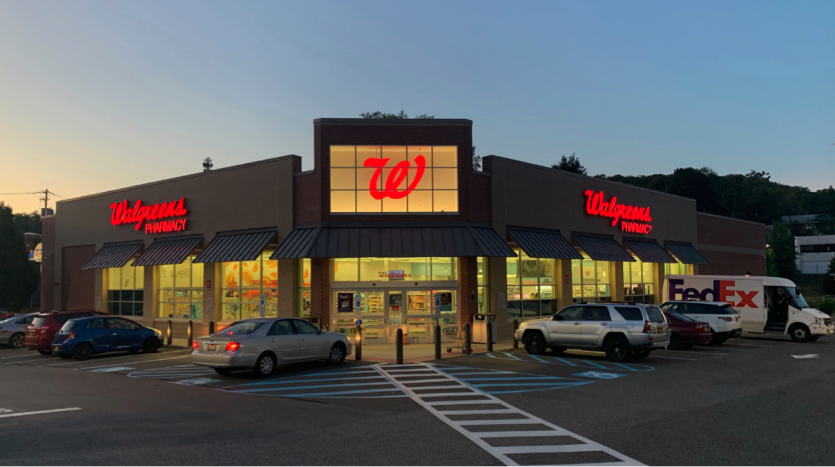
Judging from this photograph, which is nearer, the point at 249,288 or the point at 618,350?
the point at 618,350

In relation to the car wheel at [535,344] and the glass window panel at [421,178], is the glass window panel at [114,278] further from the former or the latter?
the car wheel at [535,344]

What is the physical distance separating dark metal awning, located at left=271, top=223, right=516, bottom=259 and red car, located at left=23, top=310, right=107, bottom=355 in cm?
797

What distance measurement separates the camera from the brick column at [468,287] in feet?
78.8

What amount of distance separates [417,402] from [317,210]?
43.2 ft

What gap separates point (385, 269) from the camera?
24.0 m

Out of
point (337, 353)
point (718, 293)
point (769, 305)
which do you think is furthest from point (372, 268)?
point (769, 305)

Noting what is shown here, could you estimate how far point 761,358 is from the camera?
63.6 feet

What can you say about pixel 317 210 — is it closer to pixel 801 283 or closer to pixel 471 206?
pixel 471 206

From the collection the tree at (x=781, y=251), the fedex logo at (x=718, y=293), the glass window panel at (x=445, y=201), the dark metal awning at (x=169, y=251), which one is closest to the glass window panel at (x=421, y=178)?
the glass window panel at (x=445, y=201)

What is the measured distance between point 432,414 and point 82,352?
15.3 m

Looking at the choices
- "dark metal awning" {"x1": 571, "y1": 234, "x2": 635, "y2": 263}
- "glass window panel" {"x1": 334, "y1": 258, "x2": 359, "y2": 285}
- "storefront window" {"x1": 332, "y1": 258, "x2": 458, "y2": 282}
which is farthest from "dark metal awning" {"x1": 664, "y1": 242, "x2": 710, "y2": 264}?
"glass window panel" {"x1": 334, "y1": 258, "x2": 359, "y2": 285}

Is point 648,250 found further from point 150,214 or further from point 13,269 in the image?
point 13,269

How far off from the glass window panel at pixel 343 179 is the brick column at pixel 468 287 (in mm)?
5144

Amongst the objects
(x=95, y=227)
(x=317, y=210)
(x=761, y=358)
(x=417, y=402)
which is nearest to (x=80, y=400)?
(x=417, y=402)
